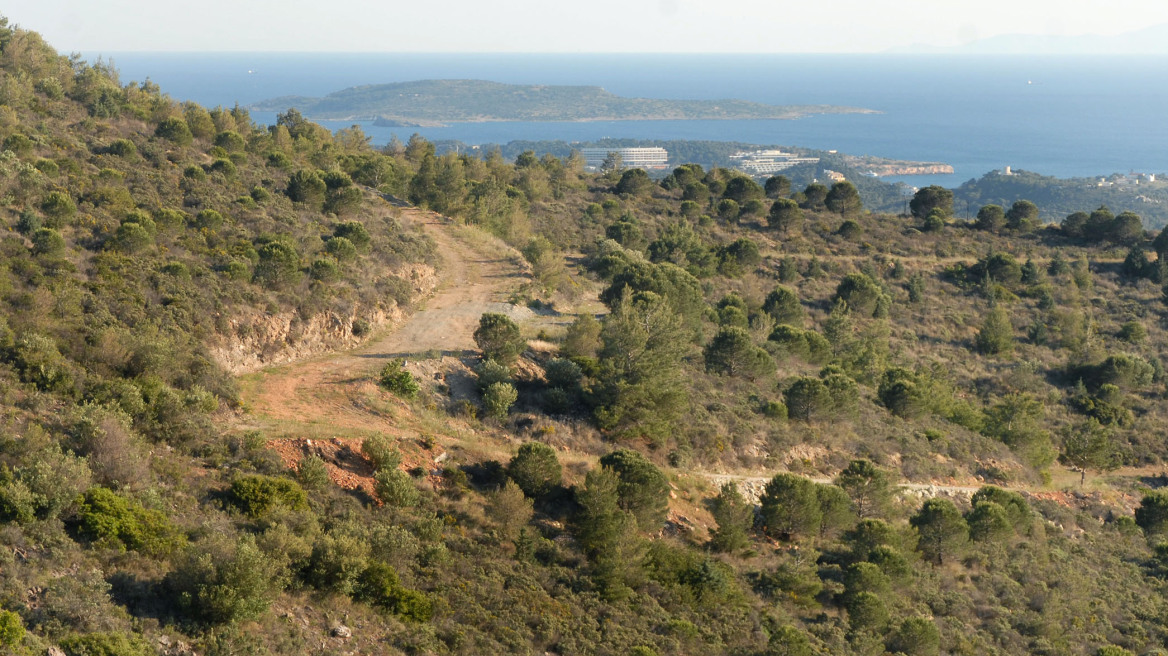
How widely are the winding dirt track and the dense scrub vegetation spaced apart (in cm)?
135

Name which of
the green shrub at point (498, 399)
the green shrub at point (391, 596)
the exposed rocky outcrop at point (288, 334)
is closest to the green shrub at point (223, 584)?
the green shrub at point (391, 596)

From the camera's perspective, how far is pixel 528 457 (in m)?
19.0

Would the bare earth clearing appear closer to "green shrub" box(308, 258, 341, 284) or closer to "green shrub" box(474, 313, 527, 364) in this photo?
"green shrub" box(474, 313, 527, 364)

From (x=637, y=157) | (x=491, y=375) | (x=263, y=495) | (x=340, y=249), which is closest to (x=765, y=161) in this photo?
(x=637, y=157)

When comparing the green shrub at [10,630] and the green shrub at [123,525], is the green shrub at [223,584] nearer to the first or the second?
the green shrub at [123,525]

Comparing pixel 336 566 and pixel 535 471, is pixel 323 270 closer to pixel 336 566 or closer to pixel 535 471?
pixel 535 471

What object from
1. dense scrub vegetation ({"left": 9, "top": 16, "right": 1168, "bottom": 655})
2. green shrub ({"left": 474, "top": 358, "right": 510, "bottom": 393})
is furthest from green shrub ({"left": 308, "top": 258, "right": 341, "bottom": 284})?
green shrub ({"left": 474, "top": 358, "right": 510, "bottom": 393})

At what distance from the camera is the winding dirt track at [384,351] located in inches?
821

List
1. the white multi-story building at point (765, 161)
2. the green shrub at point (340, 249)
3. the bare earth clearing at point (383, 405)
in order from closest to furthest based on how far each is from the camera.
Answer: the bare earth clearing at point (383, 405), the green shrub at point (340, 249), the white multi-story building at point (765, 161)

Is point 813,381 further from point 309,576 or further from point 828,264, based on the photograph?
point 828,264

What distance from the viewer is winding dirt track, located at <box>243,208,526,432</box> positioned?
20844mm

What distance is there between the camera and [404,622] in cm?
1366

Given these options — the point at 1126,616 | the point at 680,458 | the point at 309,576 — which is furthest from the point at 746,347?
the point at 309,576

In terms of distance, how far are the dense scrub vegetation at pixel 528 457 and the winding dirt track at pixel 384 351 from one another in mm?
1352
